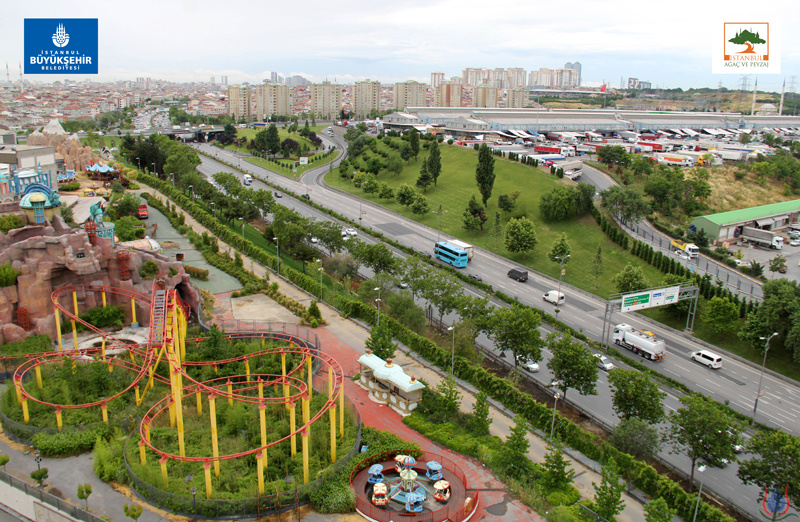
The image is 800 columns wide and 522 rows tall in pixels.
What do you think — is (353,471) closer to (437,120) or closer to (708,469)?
(708,469)

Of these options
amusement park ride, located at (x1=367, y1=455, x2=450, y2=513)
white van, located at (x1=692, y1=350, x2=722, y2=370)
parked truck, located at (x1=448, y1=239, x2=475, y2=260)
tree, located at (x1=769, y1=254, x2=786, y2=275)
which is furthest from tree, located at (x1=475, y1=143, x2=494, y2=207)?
amusement park ride, located at (x1=367, y1=455, x2=450, y2=513)

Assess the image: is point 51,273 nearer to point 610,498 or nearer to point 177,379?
point 177,379

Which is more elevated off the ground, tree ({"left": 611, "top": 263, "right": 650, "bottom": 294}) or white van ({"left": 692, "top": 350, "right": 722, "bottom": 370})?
tree ({"left": 611, "top": 263, "right": 650, "bottom": 294})

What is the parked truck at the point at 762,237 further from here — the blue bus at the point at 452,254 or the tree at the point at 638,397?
the tree at the point at 638,397

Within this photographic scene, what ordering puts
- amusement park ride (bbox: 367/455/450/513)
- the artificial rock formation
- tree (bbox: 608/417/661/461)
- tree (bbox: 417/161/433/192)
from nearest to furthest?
amusement park ride (bbox: 367/455/450/513) < tree (bbox: 608/417/661/461) < the artificial rock formation < tree (bbox: 417/161/433/192)

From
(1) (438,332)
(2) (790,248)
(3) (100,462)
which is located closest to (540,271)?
(1) (438,332)

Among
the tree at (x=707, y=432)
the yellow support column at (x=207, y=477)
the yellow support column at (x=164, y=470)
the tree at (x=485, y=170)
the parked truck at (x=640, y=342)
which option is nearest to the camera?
the yellow support column at (x=207, y=477)

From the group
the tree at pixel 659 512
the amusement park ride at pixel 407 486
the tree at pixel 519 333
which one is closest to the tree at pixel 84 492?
the amusement park ride at pixel 407 486

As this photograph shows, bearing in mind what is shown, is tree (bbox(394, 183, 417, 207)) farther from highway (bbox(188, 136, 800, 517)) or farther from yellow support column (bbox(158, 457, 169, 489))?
yellow support column (bbox(158, 457, 169, 489))
